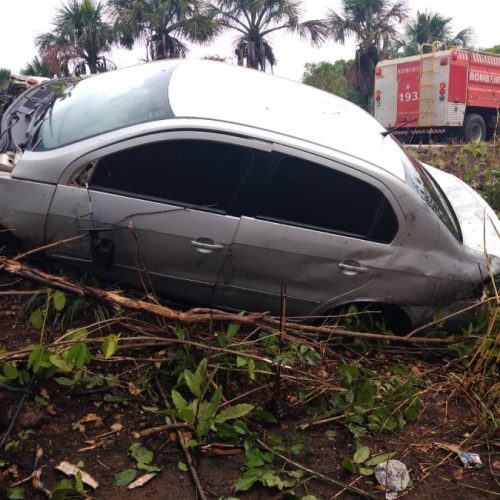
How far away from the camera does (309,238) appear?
3.33m

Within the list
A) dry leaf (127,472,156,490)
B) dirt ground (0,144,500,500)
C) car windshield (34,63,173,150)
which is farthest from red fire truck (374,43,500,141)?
dry leaf (127,472,156,490)

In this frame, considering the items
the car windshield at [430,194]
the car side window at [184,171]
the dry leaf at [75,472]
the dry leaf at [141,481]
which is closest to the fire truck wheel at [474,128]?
the car windshield at [430,194]

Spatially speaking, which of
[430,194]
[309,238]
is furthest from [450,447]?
[430,194]

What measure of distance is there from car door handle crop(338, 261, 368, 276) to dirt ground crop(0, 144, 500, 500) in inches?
29.6

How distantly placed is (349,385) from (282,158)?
4.27ft

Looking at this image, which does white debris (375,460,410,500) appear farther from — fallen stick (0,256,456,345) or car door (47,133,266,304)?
car door (47,133,266,304)

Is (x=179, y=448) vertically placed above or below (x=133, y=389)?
below

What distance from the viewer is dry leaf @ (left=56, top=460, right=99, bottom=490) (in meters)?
2.43

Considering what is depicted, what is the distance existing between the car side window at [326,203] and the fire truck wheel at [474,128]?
14452 mm

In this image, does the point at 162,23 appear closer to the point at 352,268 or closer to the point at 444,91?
the point at 444,91

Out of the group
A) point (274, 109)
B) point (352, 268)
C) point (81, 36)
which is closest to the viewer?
point (352, 268)

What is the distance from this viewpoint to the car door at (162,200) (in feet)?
10.7

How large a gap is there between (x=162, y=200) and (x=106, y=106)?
0.83 metres

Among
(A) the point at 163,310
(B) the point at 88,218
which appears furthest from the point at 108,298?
(B) the point at 88,218
